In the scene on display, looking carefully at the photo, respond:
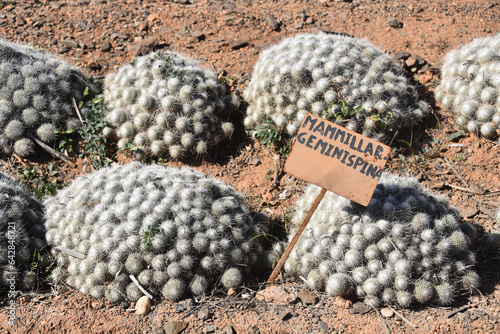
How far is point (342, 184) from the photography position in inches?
133

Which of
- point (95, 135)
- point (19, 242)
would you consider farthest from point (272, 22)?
point (19, 242)

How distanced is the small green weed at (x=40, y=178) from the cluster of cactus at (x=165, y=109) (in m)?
0.78

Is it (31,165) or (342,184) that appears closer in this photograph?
(342,184)

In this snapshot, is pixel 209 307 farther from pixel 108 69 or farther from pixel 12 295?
pixel 108 69

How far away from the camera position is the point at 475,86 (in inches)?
198

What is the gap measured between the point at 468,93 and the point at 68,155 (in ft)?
14.7

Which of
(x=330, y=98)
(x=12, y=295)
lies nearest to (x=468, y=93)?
(x=330, y=98)

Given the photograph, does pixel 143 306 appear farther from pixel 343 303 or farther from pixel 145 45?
pixel 145 45

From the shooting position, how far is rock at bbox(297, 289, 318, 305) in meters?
3.60

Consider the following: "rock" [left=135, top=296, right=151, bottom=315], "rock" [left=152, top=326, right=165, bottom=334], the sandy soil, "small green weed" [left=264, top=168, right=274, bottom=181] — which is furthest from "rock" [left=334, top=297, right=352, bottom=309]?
"small green weed" [left=264, top=168, right=274, bottom=181]

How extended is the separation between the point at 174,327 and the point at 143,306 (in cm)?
31

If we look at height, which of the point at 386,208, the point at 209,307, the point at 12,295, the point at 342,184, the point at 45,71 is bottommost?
the point at 209,307

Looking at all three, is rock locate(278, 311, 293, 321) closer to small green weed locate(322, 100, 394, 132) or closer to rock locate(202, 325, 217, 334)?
rock locate(202, 325, 217, 334)

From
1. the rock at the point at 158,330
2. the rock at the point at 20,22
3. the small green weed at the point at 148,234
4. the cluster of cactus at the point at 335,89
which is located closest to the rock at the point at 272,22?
the cluster of cactus at the point at 335,89
